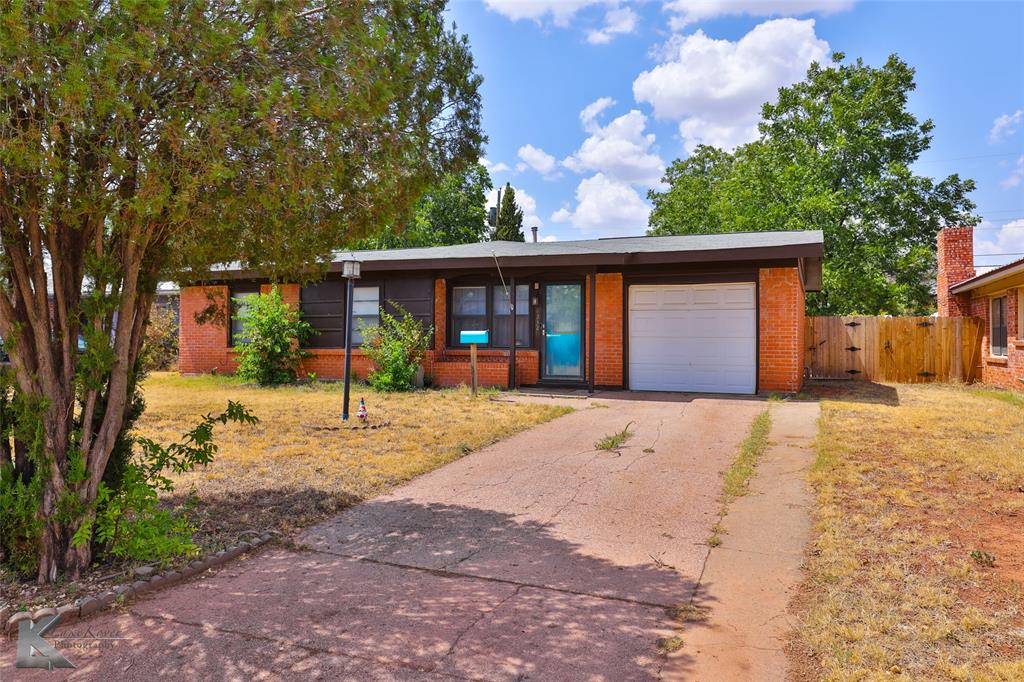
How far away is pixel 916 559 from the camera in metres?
3.77

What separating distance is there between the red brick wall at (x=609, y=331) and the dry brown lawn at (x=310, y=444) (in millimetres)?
2600

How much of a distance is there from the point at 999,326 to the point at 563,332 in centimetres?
1047

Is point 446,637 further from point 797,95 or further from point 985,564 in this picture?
point 797,95

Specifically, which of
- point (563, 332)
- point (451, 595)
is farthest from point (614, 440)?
point (563, 332)

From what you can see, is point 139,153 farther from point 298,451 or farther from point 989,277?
point 989,277

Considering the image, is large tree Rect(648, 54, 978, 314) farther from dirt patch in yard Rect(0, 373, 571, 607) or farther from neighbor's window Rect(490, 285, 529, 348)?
dirt patch in yard Rect(0, 373, 571, 607)

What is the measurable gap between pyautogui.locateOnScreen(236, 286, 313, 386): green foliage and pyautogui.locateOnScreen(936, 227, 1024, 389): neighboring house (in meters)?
14.5

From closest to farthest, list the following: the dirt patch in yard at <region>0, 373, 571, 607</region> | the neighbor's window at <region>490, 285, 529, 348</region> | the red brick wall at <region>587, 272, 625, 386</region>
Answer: the dirt patch in yard at <region>0, 373, 571, 607</region>
the red brick wall at <region>587, 272, 625, 386</region>
the neighbor's window at <region>490, 285, 529, 348</region>

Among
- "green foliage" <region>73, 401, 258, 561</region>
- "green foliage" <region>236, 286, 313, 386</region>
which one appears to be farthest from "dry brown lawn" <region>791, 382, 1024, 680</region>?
"green foliage" <region>236, 286, 313, 386</region>

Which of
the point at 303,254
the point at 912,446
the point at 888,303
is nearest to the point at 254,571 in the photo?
the point at 303,254

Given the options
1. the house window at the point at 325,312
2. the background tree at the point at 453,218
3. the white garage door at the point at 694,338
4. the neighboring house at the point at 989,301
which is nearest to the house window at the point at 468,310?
the house window at the point at 325,312

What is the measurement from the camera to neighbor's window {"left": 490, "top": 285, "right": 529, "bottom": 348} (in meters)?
13.6

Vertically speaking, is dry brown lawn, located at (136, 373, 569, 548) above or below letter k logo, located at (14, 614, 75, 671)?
above

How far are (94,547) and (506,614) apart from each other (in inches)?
95.2
